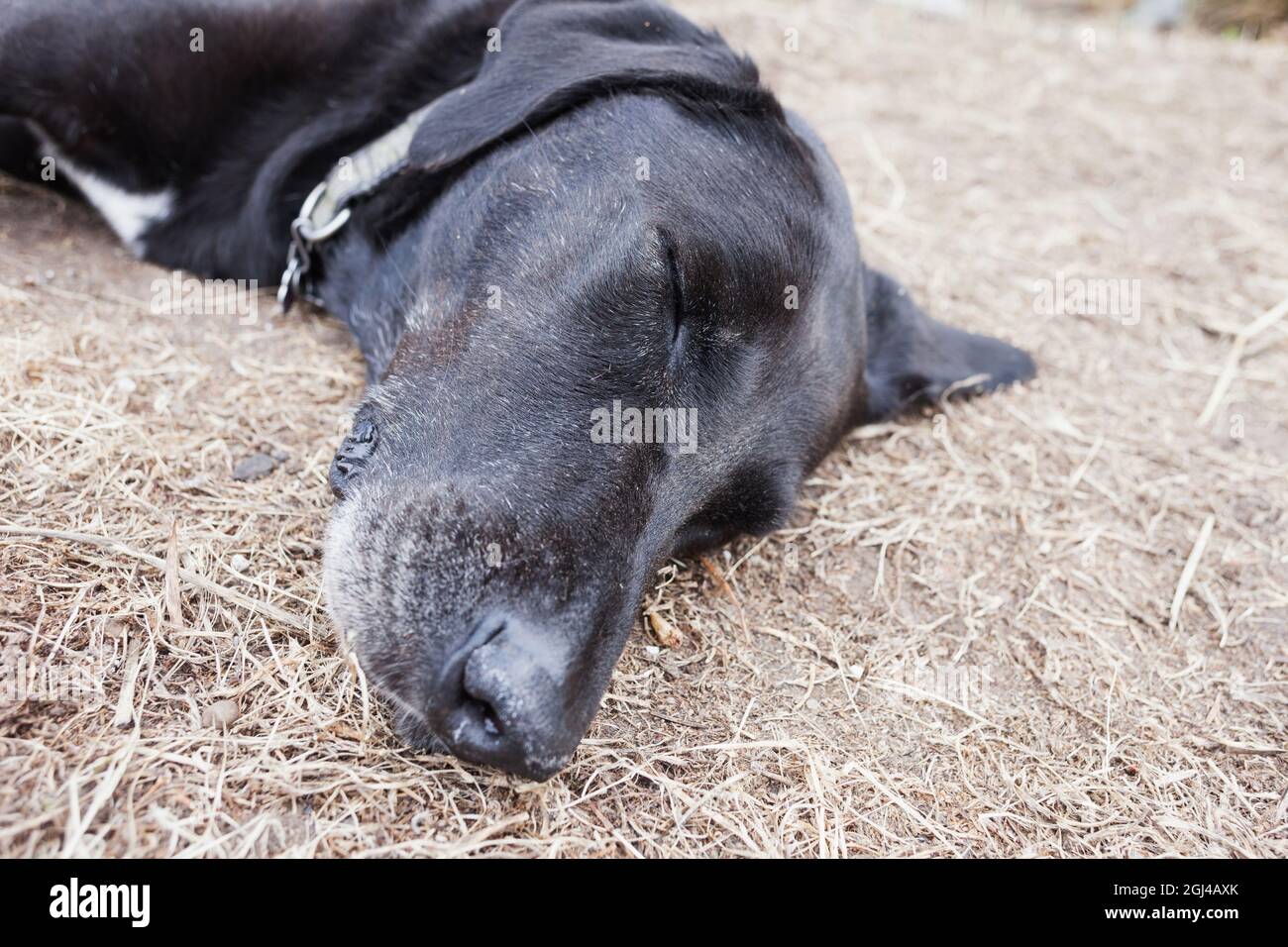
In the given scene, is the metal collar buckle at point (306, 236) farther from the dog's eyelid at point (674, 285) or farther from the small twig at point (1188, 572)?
the small twig at point (1188, 572)

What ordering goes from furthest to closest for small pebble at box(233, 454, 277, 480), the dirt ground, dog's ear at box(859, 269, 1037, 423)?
1. dog's ear at box(859, 269, 1037, 423)
2. small pebble at box(233, 454, 277, 480)
3. the dirt ground

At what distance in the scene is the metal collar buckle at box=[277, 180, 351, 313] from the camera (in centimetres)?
293

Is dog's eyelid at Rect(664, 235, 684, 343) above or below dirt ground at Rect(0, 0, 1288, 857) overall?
above

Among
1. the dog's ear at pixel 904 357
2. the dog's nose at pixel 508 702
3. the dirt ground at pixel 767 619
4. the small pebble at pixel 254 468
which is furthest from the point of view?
the dog's ear at pixel 904 357

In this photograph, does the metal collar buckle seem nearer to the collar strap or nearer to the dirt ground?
the collar strap

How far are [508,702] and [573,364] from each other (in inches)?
31.5

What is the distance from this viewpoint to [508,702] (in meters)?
1.68

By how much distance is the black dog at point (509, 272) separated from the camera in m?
1.91

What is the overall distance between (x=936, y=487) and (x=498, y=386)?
163 cm

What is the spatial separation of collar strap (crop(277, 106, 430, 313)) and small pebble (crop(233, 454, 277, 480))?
75cm

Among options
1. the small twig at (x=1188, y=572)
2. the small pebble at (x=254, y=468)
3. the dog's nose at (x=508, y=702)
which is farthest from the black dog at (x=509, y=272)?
the small twig at (x=1188, y=572)

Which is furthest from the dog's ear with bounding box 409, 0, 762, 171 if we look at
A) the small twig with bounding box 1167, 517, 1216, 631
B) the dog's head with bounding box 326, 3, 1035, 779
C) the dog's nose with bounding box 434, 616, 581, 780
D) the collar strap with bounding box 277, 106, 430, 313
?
the small twig with bounding box 1167, 517, 1216, 631

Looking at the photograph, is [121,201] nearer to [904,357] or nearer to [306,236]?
[306,236]

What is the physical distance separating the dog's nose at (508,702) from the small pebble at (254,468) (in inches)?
41.6
